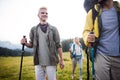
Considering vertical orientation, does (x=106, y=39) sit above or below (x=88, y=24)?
below

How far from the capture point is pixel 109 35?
244 cm

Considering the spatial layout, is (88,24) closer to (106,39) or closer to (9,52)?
(106,39)

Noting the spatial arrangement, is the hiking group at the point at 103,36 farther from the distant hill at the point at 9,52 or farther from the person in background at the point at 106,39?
the distant hill at the point at 9,52

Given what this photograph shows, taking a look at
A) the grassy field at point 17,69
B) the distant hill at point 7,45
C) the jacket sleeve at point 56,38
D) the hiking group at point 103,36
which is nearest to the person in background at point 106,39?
the hiking group at point 103,36

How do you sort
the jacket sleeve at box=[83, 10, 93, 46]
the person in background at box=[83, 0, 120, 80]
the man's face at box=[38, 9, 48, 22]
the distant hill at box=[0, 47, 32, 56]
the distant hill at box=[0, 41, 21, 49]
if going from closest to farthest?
the person in background at box=[83, 0, 120, 80] < the jacket sleeve at box=[83, 10, 93, 46] < the man's face at box=[38, 9, 48, 22] < the distant hill at box=[0, 47, 32, 56] < the distant hill at box=[0, 41, 21, 49]

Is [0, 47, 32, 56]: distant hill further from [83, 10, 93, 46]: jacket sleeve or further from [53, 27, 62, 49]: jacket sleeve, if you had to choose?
[83, 10, 93, 46]: jacket sleeve

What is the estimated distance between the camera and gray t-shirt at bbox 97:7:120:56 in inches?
94.9

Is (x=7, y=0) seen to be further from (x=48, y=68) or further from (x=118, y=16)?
(x=118, y=16)

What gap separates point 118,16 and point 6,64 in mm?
12361

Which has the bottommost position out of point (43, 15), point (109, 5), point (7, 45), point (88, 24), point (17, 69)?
point (17, 69)

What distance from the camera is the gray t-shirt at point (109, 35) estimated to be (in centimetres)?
241

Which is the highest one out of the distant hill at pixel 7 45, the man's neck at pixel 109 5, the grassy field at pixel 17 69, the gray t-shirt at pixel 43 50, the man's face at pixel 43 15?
the distant hill at pixel 7 45

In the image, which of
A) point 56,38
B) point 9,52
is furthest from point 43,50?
point 9,52

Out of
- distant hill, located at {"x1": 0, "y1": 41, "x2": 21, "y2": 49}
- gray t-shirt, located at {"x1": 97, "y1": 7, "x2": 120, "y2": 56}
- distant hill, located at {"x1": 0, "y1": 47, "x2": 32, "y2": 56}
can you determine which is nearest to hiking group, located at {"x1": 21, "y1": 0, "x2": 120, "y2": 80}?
gray t-shirt, located at {"x1": 97, "y1": 7, "x2": 120, "y2": 56}
